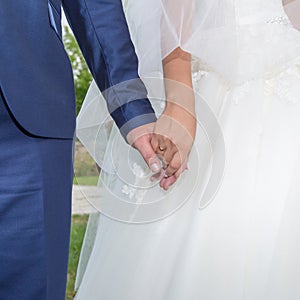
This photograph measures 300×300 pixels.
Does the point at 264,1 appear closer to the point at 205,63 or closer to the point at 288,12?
the point at 288,12

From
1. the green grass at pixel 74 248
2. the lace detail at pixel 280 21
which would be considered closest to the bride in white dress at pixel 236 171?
the lace detail at pixel 280 21

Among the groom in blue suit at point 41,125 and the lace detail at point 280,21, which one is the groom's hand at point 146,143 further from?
the lace detail at point 280,21

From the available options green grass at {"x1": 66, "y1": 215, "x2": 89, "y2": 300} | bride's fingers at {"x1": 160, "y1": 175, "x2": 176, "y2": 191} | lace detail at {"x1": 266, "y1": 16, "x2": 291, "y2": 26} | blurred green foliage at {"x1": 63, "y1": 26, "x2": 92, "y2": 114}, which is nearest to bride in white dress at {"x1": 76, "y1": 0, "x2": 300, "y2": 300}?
lace detail at {"x1": 266, "y1": 16, "x2": 291, "y2": 26}

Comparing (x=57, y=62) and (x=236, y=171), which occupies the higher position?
(x=57, y=62)

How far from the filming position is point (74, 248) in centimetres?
464

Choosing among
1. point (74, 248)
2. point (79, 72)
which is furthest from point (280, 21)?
point (79, 72)

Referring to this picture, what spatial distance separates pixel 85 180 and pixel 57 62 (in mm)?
330

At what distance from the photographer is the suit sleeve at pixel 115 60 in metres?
1.80

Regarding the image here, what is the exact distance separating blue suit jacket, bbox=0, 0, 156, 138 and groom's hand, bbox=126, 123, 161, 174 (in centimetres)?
2

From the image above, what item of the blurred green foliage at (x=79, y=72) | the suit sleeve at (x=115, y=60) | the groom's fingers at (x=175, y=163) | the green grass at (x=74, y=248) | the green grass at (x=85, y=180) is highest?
the suit sleeve at (x=115, y=60)

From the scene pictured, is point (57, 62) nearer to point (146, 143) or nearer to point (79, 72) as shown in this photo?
point (146, 143)

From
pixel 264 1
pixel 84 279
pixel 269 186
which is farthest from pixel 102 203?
pixel 264 1

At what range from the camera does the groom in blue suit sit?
1.65 m

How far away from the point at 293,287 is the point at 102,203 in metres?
0.50
